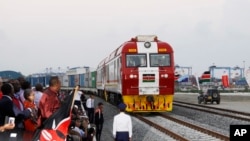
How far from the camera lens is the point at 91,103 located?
59.7 ft

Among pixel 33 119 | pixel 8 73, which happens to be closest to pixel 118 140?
pixel 33 119

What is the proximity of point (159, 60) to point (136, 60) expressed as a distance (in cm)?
108

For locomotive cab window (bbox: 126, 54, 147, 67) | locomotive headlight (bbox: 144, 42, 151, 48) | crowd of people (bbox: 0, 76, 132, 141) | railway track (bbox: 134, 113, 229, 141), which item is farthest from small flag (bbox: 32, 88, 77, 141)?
locomotive headlight (bbox: 144, 42, 151, 48)

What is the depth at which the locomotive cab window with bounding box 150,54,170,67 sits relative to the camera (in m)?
21.5

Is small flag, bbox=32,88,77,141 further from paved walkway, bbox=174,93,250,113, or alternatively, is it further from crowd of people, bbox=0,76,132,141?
paved walkway, bbox=174,93,250,113

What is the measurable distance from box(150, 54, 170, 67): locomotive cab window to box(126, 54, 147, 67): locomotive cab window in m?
0.33

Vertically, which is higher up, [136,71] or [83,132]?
[136,71]

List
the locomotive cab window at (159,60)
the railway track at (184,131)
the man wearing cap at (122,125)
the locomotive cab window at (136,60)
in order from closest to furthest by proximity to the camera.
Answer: the man wearing cap at (122,125)
the railway track at (184,131)
the locomotive cab window at (136,60)
the locomotive cab window at (159,60)

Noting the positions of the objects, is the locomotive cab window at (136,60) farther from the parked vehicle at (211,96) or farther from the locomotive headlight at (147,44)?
the parked vehicle at (211,96)

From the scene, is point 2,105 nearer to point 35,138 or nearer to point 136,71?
point 35,138

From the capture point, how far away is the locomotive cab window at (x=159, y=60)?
2148 centimetres

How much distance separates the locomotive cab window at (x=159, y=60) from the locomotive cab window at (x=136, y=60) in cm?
33

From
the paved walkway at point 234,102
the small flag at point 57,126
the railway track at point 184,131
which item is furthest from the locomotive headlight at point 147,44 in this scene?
the small flag at point 57,126

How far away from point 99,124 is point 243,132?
23.7ft
